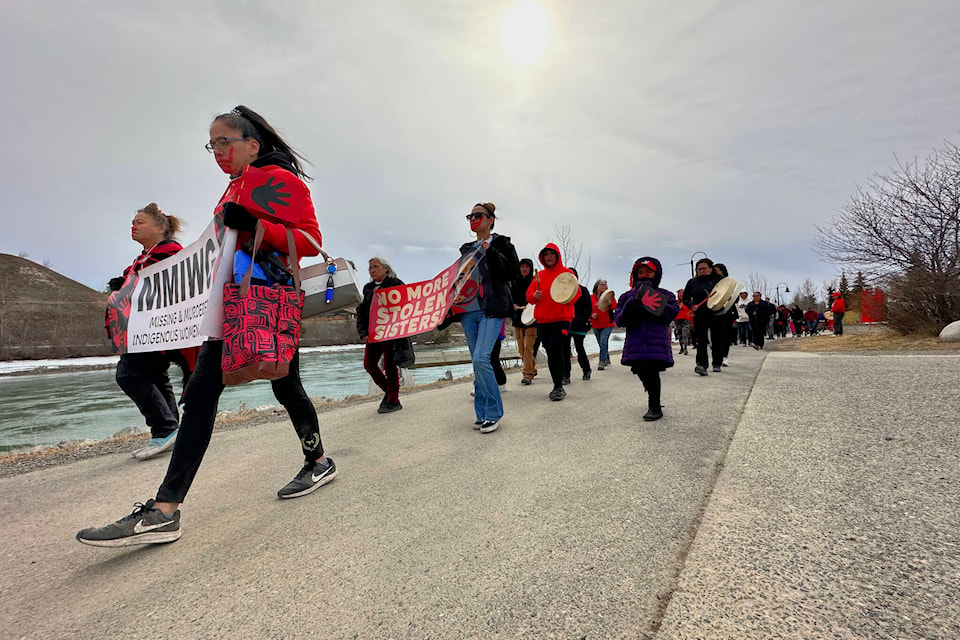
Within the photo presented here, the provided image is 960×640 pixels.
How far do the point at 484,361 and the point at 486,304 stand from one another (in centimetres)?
56

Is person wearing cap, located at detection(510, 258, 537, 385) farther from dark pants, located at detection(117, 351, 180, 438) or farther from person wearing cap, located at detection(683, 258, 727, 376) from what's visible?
dark pants, located at detection(117, 351, 180, 438)

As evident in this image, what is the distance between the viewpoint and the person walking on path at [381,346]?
573 cm

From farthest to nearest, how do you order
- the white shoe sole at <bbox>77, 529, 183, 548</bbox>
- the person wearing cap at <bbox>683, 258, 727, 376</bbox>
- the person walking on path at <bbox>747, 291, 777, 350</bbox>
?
1. the person walking on path at <bbox>747, 291, 777, 350</bbox>
2. the person wearing cap at <bbox>683, 258, 727, 376</bbox>
3. the white shoe sole at <bbox>77, 529, 183, 548</bbox>

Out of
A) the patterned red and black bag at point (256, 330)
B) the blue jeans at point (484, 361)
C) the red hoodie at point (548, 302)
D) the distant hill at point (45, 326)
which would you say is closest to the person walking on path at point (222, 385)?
the patterned red and black bag at point (256, 330)

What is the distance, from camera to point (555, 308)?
603 centimetres

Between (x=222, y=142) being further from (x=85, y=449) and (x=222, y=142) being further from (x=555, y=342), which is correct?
(x=555, y=342)

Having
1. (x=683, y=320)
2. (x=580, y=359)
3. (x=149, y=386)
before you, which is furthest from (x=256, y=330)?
(x=683, y=320)

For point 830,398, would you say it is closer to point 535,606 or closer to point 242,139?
point 535,606

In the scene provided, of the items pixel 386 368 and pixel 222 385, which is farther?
pixel 386 368

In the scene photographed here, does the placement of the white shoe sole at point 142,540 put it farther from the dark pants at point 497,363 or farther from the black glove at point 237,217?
the dark pants at point 497,363

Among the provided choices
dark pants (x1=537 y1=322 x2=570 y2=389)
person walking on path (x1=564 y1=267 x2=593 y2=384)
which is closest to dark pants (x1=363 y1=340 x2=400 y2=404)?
dark pants (x1=537 y1=322 x2=570 y2=389)

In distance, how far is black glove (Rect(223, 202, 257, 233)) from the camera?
2189mm

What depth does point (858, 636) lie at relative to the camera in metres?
1.21

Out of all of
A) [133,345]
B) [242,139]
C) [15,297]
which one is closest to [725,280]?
[242,139]
